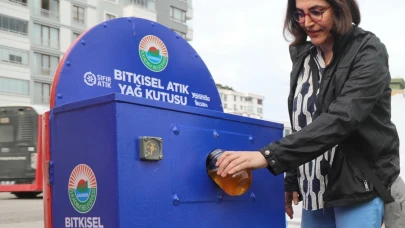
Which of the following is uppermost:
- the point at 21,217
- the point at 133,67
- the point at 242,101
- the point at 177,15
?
the point at 242,101

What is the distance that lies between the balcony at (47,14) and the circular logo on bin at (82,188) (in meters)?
33.8

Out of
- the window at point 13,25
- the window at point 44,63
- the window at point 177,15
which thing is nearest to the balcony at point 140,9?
the window at point 177,15

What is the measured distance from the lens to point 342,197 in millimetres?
1720

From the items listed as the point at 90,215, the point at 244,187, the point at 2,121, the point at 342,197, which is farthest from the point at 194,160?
the point at 2,121

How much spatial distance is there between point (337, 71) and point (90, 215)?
95 cm

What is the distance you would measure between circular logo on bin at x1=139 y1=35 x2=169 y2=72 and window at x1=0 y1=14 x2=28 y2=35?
31781mm

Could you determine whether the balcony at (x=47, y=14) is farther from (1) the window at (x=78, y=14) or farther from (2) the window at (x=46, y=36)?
(1) the window at (x=78, y=14)

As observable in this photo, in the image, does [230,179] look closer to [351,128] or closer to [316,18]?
[351,128]

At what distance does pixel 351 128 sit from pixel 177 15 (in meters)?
41.2

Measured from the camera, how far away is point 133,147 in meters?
1.47

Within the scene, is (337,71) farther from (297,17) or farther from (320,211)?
(320,211)

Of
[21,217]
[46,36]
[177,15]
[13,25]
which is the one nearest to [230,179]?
[21,217]

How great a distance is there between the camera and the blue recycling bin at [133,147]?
1464mm

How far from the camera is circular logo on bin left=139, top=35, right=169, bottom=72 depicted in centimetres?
220
